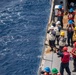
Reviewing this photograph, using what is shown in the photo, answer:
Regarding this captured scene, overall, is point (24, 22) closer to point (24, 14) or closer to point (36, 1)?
point (24, 14)

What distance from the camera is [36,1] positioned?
96.2ft

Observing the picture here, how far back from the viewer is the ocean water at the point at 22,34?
19500 mm

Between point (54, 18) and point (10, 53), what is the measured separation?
383 centimetres

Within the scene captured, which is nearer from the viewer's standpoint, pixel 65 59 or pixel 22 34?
pixel 65 59

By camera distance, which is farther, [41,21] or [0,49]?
[41,21]

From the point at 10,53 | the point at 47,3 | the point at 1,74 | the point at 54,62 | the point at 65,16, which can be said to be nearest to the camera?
the point at 54,62

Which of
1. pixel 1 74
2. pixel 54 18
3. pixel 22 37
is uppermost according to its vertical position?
pixel 54 18

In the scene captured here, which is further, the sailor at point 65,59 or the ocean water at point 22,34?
the ocean water at point 22,34

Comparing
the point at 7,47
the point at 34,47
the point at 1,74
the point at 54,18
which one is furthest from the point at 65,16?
the point at 1,74

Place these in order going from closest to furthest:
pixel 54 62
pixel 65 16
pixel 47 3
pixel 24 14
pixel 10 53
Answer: pixel 54 62, pixel 10 53, pixel 65 16, pixel 24 14, pixel 47 3

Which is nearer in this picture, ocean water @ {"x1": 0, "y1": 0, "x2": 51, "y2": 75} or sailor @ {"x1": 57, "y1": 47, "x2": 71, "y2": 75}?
sailor @ {"x1": 57, "y1": 47, "x2": 71, "y2": 75}

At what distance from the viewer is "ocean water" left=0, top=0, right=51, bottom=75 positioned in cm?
1950

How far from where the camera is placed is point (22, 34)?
2342 cm

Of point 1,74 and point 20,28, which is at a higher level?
point 20,28
